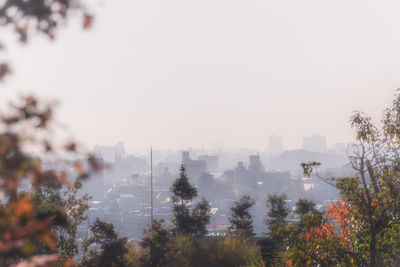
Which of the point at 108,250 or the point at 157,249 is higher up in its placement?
the point at 108,250

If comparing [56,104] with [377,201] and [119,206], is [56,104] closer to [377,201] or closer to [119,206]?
[377,201]

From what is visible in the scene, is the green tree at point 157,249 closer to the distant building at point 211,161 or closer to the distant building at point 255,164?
the distant building at point 255,164

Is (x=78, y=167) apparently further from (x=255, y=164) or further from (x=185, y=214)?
(x=255, y=164)

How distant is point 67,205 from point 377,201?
8.73 m

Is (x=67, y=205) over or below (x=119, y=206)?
over

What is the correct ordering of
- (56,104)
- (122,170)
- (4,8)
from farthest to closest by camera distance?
(122,170) → (4,8) → (56,104)

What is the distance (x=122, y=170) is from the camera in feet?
593

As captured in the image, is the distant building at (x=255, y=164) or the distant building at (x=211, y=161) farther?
the distant building at (x=211, y=161)

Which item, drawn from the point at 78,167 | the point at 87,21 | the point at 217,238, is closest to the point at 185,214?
the point at 217,238

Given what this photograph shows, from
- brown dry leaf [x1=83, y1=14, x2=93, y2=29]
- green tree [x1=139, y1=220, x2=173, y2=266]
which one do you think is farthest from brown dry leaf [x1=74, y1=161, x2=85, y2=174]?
green tree [x1=139, y1=220, x2=173, y2=266]

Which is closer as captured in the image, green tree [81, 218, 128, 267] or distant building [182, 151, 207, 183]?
green tree [81, 218, 128, 267]

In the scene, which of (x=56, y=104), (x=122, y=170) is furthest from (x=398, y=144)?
(x=122, y=170)

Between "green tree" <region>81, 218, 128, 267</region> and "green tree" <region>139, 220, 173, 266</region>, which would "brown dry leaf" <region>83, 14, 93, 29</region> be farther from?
"green tree" <region>139, 220, 173, 266</region>

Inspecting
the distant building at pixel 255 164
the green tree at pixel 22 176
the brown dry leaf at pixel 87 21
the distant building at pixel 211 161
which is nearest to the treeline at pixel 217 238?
the green tree at pixel 22 176
